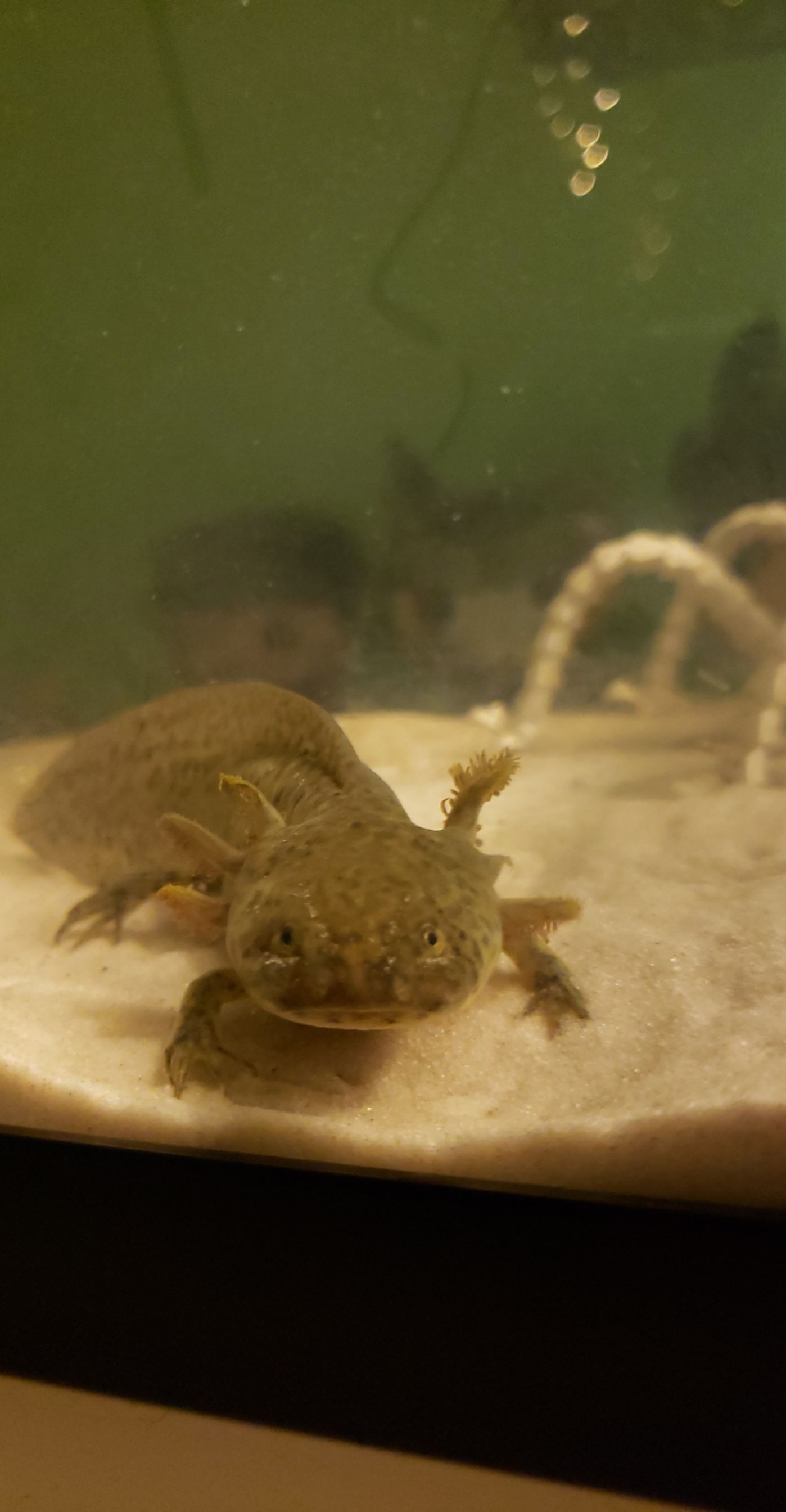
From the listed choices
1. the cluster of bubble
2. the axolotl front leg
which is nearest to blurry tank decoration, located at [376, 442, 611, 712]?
the cluster of bubble

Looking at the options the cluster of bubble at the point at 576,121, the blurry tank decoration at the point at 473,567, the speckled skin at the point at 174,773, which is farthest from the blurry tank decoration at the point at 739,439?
the speckled skin at the point at 174,773

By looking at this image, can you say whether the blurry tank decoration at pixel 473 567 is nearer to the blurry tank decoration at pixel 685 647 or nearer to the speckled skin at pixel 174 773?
the blurry tank decoration at pixel 685 647

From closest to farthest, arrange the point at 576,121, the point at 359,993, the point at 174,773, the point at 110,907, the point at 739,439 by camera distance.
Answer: the point at 359,993 → the point at 110,907 → the point at 174,773 → the point at 739,439 → the point at 576,121

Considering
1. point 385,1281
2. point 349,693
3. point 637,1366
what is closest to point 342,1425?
point 385,1281

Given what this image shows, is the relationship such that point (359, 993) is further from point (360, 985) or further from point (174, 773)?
point (174, 773)

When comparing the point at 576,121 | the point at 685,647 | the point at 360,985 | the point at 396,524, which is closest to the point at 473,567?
the point at 396,524

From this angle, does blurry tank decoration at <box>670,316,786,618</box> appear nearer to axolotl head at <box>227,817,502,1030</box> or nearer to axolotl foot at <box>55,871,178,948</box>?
axolotl foot at <box>55,871,178,948</box>
